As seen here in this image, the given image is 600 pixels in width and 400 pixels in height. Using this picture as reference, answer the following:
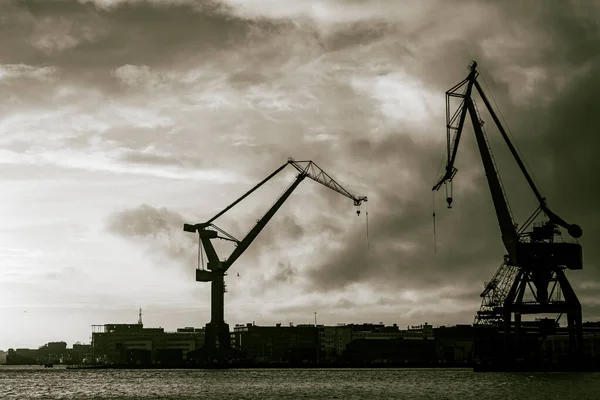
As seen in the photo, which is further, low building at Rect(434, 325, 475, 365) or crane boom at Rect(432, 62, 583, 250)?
low building at Rect(434, 325, 475, 365)

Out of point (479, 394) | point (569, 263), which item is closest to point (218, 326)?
point (569, 263)

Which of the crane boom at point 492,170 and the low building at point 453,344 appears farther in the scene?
the low building at point 453,344

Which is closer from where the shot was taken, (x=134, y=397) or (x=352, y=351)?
(x=134, y=397)

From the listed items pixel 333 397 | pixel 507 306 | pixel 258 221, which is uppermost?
pixel 258 221

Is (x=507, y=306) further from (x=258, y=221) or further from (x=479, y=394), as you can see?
(x=258, y=221)

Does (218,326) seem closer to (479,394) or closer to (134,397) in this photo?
(134,397)

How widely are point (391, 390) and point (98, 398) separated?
76.0 ft

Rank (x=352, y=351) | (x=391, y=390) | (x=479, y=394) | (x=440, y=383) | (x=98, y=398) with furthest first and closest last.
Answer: (x=352, y=351) < (x=440, y=383) < (x=391, y=390) < (x=98, y=398) < (x=479, y=394)

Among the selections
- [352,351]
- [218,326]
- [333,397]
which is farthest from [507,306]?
[352,351]

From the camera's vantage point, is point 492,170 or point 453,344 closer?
point 492,170

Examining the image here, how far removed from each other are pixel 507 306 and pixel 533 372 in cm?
984

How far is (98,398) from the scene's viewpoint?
71.6 metres

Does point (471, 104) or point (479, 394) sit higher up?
point (471, 104)

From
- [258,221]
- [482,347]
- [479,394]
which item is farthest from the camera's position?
[258,221]
